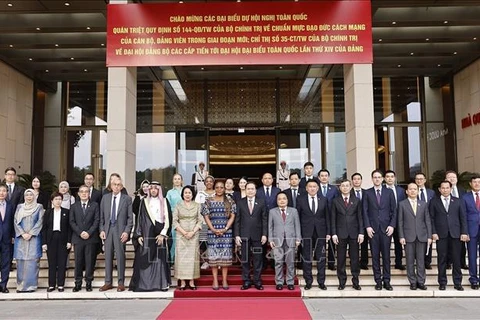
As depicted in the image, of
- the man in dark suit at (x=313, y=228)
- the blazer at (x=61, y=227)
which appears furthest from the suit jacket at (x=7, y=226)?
the man in dark suit at (x=313, y=228)

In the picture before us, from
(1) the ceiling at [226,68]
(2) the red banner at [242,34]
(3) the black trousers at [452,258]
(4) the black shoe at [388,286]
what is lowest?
(4) the black shoe at [388,286]

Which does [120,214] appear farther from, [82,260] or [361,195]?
[361,195]

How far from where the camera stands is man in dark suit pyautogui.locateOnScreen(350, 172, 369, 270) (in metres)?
6.65

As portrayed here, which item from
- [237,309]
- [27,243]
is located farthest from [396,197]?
[27,243]

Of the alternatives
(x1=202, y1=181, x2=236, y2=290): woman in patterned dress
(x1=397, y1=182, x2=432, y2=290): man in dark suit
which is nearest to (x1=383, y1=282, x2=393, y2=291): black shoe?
(x1=397, y1=182, x2=432, y2=290): man in dark suit

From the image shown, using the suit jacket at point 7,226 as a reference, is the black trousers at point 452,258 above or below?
below

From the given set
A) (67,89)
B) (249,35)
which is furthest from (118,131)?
(67,89)

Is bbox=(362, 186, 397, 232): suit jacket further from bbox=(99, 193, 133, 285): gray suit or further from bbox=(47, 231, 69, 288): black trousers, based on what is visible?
bbox=(47, 231, 69, 288): black trousers

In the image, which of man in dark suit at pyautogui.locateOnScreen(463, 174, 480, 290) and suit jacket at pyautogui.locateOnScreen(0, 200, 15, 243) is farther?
suit jacket at pyautogui.locateOnScreen(0, 200, 15, 243)

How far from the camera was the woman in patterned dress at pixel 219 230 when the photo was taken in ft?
20.7

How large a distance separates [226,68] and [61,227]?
731 cm

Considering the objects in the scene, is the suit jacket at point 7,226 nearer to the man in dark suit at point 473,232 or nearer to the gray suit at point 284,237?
the gray suit at point 284,237

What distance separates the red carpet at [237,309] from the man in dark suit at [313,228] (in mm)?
522

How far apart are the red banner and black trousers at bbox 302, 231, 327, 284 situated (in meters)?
3.34
